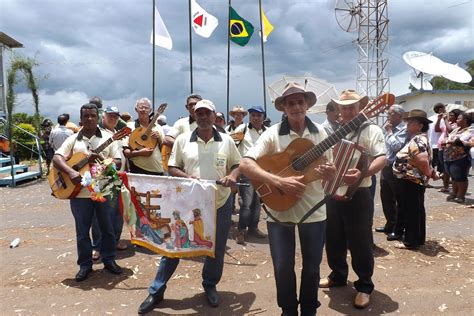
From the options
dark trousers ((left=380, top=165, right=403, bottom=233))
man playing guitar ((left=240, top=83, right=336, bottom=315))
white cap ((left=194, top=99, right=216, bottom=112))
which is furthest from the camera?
dark trousers ((left=380, top=165, right=403, bottom=233))

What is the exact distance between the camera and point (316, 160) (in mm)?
2979

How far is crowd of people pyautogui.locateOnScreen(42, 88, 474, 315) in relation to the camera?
3.13m

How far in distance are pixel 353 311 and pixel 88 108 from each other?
388cm

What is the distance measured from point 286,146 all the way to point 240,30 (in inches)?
615

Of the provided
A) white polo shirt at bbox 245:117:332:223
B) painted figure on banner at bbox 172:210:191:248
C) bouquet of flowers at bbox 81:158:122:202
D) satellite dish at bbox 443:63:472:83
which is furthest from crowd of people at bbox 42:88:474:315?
satellite dish at bbox 443:63:472:83

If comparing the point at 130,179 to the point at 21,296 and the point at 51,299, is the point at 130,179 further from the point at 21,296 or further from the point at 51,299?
the point at 21,296

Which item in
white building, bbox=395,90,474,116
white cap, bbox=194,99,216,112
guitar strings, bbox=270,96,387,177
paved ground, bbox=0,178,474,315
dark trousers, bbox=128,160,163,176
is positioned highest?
white building, bbox=395,90,474,116

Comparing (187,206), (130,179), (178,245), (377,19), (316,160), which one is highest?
(377,19)

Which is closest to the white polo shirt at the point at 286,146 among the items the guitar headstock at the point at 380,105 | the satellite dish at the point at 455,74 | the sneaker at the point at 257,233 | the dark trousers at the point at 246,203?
the guitar headstock at the point at 380,105

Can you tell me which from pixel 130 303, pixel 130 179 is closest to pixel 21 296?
pixel 130 303

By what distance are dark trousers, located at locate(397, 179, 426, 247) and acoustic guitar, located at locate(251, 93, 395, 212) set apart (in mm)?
2692

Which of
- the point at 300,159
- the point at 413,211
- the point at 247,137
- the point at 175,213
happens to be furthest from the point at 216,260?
the point at 413,211

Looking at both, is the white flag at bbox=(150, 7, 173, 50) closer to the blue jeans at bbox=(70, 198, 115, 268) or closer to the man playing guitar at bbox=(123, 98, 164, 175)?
the man playing guitar at bbox=(123, 98, 164, 175)

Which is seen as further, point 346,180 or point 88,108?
point 88,108
